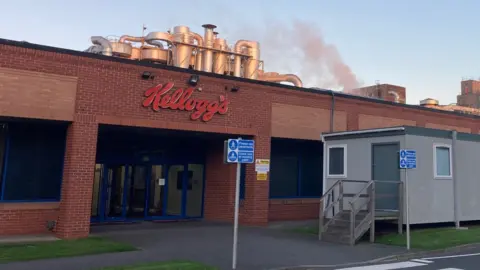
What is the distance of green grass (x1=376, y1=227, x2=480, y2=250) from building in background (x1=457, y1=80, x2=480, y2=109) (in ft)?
110

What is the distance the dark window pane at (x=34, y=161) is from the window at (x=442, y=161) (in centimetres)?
1260

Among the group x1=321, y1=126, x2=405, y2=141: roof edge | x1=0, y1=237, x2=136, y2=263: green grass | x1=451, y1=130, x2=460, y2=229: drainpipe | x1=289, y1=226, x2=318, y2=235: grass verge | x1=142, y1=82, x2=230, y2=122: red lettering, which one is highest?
x1=142, y1=82, x2=230, y2=122: red lettering

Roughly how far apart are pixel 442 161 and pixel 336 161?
3704mm

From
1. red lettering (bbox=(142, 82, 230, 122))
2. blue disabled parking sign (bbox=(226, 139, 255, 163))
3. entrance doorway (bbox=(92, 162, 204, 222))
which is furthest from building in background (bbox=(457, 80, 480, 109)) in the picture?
blue disabled parking sign (bbox=(226, 139, 255, 163))

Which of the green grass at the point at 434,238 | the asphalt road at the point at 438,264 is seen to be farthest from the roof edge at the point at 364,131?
the asphalt road at the point at 438,264

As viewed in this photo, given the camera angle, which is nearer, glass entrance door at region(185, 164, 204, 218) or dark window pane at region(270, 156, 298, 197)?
glass entrance door at region(185, 164, 204, 218)

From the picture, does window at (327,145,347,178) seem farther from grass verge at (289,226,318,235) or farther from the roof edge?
grass verge at (289,226,318,235)

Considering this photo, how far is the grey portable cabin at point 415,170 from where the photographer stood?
15500mm

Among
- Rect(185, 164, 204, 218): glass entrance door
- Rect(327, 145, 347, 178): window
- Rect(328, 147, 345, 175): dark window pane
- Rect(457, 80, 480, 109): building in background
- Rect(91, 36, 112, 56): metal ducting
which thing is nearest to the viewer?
Rect(327, 145, 347, 178): window

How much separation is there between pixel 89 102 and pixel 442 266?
10.7 m

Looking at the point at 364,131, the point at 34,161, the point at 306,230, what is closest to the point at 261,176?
the point at 306,230

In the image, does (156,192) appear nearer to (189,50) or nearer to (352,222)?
(189,50)

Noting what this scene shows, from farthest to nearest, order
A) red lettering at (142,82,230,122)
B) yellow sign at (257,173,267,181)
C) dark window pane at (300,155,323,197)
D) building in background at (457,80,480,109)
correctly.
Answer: building in background at (457,80,480,109)
dark window pane at (300,155,323,197)
yellow sign at (257,173,267,181)
red lettering at (142,82,230,122)

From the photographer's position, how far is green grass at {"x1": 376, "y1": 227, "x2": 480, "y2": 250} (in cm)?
1327
